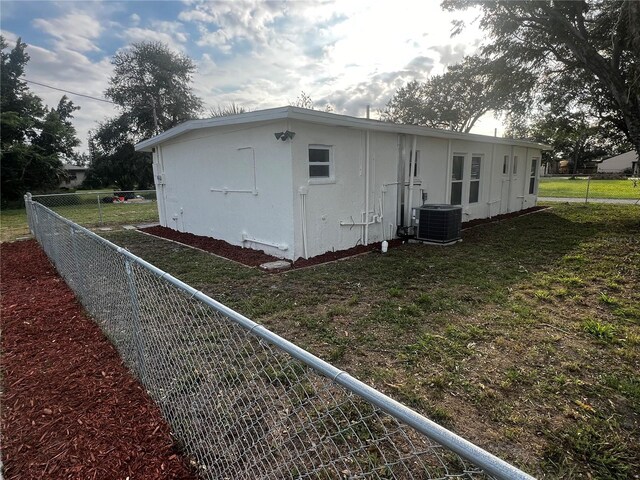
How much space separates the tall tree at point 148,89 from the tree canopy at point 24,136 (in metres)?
6.13

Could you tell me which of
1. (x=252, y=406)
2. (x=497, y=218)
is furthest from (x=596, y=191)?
(x=252, y=406)

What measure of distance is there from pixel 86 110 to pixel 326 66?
24958mm

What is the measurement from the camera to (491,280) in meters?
5.25

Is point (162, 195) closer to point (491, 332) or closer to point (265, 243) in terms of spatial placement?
point (265, 243)

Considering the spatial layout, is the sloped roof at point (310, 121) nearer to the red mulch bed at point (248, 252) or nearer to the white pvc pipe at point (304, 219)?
the white pvc pipe at point (304, 219)

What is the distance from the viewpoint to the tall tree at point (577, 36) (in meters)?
A: 10.4

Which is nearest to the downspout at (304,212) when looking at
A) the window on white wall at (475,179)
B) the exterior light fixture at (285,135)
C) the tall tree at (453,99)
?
the exterior light fixture at (285,135)

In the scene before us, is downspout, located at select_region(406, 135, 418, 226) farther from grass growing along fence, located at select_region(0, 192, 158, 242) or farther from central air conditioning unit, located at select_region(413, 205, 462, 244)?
grass growing along fence, located at select_region(0, 192, 158, 242)

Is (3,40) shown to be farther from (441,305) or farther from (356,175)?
(441,305)

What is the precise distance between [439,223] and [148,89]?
2881cm

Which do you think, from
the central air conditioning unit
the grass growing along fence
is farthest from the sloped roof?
the grass growing along fence

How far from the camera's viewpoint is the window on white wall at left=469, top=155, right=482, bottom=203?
10477 mm

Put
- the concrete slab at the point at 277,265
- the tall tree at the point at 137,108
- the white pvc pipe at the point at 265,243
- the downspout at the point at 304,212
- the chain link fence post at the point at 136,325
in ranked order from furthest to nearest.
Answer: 1. the tall tree at the point at 137,108
2. the white pvc pipe at the point at 265,243
3. the downspout at the point at 304,212
4. the concrete slab at the point at 277,265
5. the chain link fence post at the point at 136,325

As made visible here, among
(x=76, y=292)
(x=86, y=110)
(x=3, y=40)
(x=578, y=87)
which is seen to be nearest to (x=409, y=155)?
(x=76, y=292)
